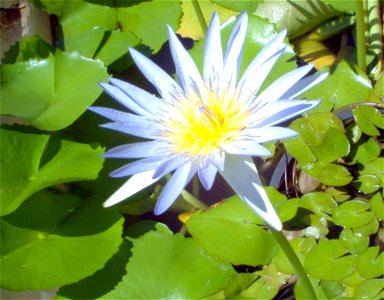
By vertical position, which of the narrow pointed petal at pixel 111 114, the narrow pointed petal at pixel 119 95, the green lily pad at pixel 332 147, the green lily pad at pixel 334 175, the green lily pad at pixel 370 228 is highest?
the narrow pointed petal at pixel 119 95

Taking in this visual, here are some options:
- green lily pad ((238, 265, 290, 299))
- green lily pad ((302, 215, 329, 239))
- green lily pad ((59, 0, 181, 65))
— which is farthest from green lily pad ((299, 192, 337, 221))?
green lily pad ((59, 0, 181, 65))

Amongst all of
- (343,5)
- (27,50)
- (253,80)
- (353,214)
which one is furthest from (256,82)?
(27,50)

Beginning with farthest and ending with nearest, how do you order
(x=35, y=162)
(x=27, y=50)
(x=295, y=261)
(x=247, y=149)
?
1. (x=27, y=50)
2. (x=35, y=162)
3. (x=295, y=261)
4. (x=247, y=149)

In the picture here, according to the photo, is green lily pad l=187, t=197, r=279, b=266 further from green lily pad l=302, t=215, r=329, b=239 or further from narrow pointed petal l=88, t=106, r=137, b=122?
narrow pointed petal l=88, t=106, r=137, b=122

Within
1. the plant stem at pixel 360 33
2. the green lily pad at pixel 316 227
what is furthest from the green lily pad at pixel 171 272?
the plant stem at pixel 360 33

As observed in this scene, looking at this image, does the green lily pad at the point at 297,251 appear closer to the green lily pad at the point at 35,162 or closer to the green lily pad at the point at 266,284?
the green lily pad at the point at 266,284

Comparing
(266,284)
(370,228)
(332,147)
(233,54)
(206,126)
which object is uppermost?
(233,54)

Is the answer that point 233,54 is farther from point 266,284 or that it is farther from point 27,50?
point 27,50
